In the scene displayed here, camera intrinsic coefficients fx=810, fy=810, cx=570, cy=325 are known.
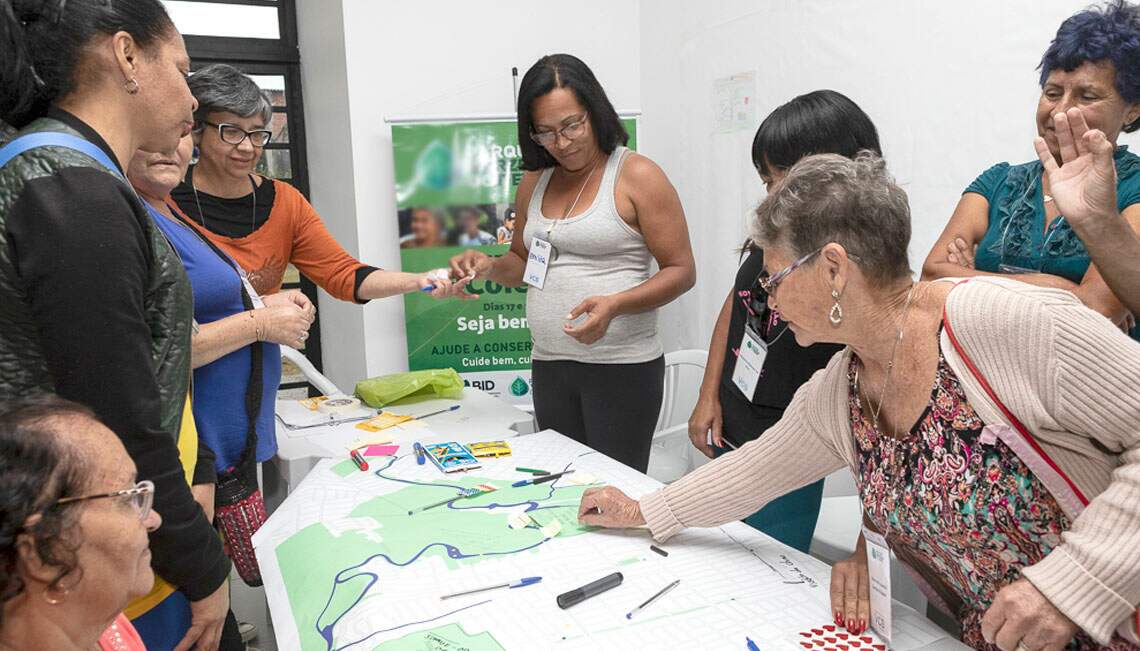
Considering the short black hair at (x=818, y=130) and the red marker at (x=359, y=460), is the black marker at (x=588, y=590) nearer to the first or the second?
the red marker at (x=359, y=460)

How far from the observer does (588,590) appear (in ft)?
4.25

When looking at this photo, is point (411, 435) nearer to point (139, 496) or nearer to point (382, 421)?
point (382, 421)

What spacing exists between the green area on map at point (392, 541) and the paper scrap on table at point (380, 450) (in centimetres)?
30

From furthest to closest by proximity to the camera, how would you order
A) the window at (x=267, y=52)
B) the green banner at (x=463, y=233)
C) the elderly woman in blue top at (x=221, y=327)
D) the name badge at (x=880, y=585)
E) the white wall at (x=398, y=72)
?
the window at (x=267, y=52) < the white wall at (x=398, y=72) < the green banner at (x=463, y=233) < the elderly woman in blue top at (x=221, y=327) < the name badge at (x=880, y=585)

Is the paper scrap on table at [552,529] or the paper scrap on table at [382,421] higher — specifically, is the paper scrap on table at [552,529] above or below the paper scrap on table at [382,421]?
above

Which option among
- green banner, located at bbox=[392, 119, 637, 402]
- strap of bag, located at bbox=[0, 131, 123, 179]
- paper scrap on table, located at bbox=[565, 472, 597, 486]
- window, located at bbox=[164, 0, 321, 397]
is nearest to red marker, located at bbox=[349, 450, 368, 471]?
paper scrap on table, located at bbox=[565, 472, 597, 486]

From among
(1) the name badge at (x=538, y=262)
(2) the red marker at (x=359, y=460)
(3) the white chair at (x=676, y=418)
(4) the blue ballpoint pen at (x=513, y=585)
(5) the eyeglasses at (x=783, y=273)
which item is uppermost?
(5) the eyeglasses at (x=783, y=273)

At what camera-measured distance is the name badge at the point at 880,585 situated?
1156mm

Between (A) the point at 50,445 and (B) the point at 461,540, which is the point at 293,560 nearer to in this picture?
(B) the point at 461,540

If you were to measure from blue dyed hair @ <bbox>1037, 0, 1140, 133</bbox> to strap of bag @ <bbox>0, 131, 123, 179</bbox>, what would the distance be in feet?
5.33

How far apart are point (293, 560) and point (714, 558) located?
2.54ft

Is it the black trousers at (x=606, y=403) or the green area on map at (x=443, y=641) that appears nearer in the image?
the green area on map at (x=443, y=641)

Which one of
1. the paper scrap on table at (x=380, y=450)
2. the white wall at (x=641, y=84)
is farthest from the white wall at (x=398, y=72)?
the paper scrap on table at (x=380, y=450)

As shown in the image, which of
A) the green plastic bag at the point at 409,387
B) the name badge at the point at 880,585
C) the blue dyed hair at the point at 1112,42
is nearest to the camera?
the name badge at the point at 880,585
